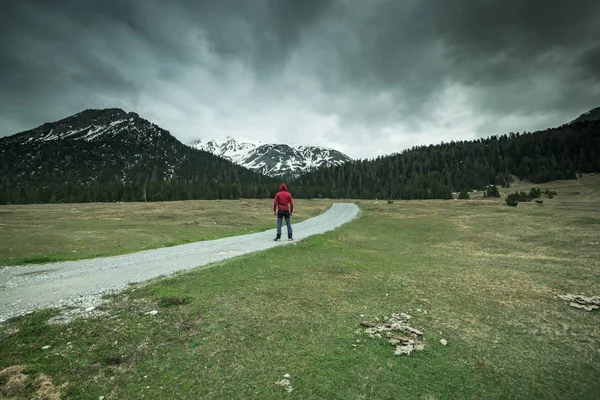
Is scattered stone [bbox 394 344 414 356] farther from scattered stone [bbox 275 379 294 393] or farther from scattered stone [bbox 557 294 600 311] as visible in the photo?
scattered stone [bbox 557 294 600 311]

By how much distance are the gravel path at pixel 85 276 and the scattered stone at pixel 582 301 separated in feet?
48.5

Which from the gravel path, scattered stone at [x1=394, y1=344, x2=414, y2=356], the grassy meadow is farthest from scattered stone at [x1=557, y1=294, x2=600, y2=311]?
the gravel path

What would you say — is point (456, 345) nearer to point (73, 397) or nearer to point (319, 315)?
point (319, 315)

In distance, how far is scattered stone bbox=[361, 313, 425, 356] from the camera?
6.98 metres

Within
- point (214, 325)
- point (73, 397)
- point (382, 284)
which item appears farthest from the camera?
point (382, 284)

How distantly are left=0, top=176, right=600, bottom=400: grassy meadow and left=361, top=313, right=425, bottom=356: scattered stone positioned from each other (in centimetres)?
21

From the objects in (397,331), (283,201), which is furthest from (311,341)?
(283,201)

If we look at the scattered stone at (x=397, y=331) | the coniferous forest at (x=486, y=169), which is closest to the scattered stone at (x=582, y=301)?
the scattered stone at (x=397, y=331)

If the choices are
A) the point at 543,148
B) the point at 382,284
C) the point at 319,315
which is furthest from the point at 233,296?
the point at 543,148

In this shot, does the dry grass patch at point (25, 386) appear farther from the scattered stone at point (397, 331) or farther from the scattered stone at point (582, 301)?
the scattered stone at point (582, 301)

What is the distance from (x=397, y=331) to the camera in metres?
7.85

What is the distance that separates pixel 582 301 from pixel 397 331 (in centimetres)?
755

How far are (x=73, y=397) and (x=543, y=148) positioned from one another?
799ft

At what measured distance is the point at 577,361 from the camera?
6.52 metres
